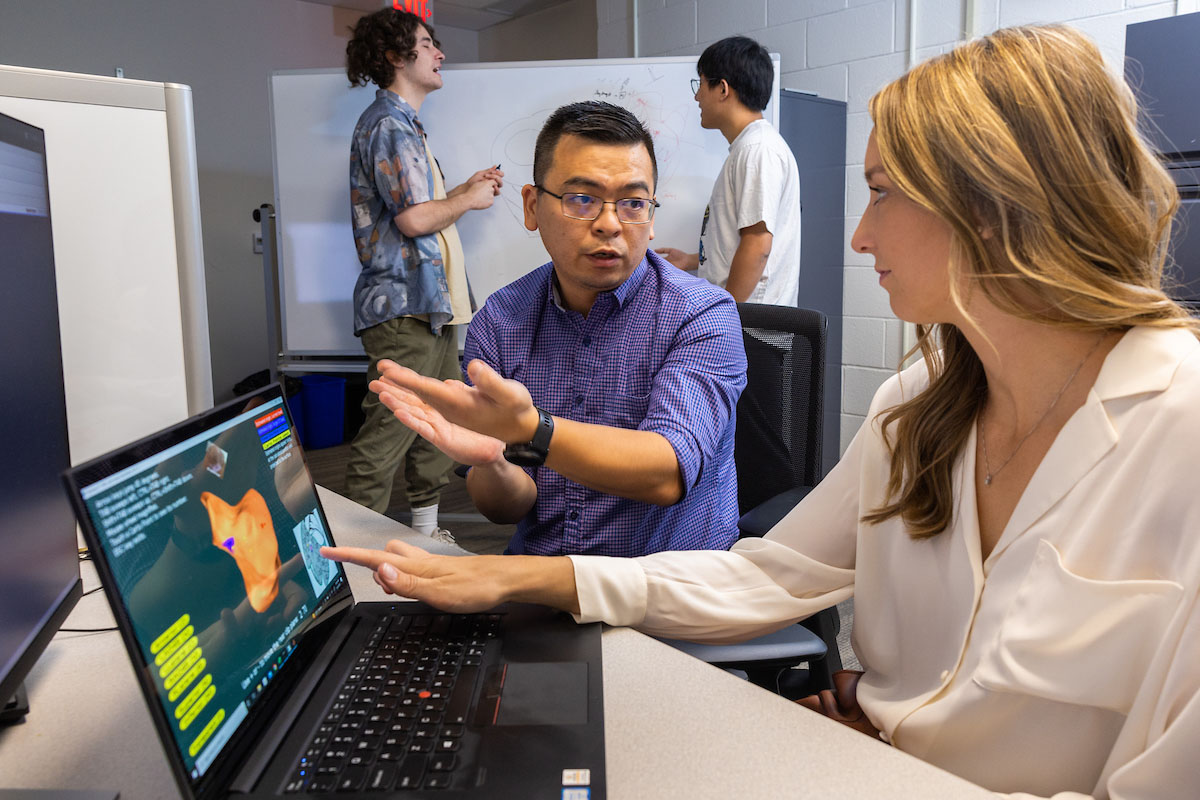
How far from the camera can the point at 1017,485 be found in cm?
79

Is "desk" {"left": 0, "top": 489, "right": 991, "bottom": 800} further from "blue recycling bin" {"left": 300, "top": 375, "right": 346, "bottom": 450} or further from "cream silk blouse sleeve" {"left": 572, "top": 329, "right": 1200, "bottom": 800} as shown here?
"blue recycling bin" {"left": 300, "top": 375, "right": 346, "bottom": 450}

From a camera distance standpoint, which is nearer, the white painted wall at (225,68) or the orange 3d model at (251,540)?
the orange 3d model at (251,540)

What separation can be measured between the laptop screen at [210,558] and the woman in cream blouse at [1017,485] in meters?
0.11

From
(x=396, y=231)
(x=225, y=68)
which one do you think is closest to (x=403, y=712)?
(x=396, y=231)

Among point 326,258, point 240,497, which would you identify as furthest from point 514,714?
point 326,258

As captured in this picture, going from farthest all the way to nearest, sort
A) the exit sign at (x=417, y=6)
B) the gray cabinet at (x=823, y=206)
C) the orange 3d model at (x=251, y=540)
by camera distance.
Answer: the gray cabinet at (x=823, y=206), the exit sign at (x=417, y=6), the orange 3d model at (x=251, y=540)

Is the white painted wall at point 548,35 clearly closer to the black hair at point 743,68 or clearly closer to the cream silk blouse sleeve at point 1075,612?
the black hair at point 743,68

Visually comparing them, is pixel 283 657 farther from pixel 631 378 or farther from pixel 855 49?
pixel 855 49

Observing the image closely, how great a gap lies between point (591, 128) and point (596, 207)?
0.12 meters

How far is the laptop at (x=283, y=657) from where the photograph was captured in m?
0.49

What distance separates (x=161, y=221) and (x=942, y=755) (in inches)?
45.8

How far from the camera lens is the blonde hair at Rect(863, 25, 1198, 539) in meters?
0.69

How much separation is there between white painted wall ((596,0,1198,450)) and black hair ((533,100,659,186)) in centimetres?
Answer: 201

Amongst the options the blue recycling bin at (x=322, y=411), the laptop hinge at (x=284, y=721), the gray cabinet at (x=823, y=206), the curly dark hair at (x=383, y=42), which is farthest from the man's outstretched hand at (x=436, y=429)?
the blue recycling bin at (x=322, y=411)
